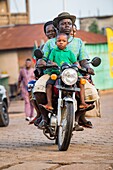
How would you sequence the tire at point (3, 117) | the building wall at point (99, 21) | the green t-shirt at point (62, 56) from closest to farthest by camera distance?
the green t-shirt at point (62, 56) < the tire at point (3, 117) < the building wall at point (99, 21)

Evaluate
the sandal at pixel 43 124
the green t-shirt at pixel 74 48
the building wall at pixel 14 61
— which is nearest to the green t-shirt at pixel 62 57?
the green t-shirt at pixel 74 48

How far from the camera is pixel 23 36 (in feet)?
108

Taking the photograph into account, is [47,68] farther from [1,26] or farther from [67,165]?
[1,26]

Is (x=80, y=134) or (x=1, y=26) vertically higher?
(x=1, y=26)

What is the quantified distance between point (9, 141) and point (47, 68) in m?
2.04

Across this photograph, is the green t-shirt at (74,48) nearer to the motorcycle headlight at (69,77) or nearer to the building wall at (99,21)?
the motorcycle headlight at (69,77)

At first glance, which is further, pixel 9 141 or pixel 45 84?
pixel 9 141

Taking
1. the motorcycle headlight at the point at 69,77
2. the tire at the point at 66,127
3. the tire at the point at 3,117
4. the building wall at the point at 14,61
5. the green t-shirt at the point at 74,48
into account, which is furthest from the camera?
the building wall at the point at 14,61

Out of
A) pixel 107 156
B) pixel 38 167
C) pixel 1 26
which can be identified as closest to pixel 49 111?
pixel 107 156

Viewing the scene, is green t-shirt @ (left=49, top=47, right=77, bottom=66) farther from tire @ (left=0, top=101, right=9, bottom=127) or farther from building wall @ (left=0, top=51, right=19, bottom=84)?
building wall @ (left=0, top=51, right=19, bottom=84)

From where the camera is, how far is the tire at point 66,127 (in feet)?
23.5

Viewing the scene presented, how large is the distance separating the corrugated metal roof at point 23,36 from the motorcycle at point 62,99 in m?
23.2

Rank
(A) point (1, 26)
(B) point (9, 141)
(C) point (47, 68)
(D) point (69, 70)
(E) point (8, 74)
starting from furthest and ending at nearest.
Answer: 1. (A) point (1, 26)
2. (E) point (8, 74)
3. (B) point (9, 141)
4. (C) point (47, 68)
5. (D) point (69, 70)

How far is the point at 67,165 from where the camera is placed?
20.2ft
